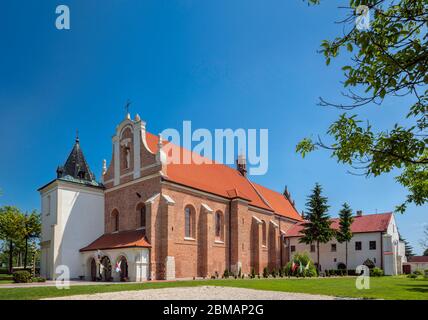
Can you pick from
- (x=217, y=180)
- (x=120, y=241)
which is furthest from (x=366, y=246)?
(x=120, y=241)

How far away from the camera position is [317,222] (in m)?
45.8

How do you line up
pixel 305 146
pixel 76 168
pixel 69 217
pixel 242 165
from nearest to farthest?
1. pixel 305 146
2. pixel 69 217
3. pixel 76 168
4. pixel 242 165

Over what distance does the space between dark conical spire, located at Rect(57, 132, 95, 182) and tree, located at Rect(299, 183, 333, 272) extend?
25.5m

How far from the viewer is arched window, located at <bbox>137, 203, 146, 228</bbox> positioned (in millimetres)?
32641

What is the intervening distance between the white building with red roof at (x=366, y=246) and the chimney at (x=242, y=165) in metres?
10.2

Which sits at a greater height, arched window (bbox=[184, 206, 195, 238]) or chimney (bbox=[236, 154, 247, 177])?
chimney (bbox=[236, 154, 247, 177])

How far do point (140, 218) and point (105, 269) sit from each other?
4946 mm

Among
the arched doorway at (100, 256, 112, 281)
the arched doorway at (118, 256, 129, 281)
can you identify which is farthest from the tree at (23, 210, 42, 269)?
the arched doorway at (118, 256, 129, 281)

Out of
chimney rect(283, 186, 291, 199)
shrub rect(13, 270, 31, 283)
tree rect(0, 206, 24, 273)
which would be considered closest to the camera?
shrub rect(13, 270, 31, 283)

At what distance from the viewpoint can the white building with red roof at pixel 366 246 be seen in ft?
148

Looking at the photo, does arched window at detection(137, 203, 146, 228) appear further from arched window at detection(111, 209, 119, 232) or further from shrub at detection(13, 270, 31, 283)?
shrub at detection(13, 270, 31, 283)

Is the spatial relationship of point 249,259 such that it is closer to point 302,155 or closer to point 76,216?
point 76,216

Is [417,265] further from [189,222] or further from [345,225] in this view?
[189,222]
